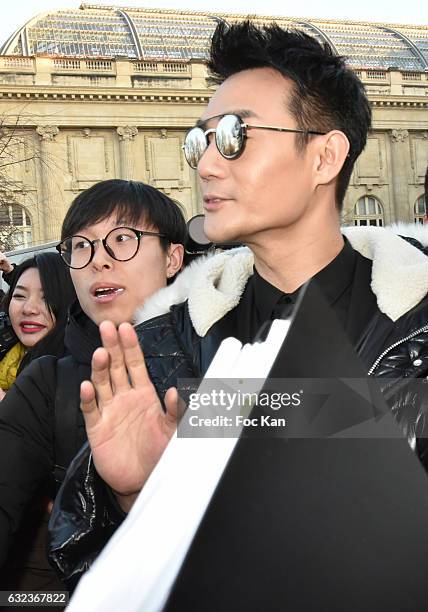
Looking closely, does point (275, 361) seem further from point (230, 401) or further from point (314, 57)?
point (314, 57)

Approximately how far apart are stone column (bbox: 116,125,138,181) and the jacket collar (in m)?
30.3

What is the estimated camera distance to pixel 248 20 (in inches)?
72.6

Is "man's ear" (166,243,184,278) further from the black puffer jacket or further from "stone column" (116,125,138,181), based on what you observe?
"stone column" (116,125,138,181)

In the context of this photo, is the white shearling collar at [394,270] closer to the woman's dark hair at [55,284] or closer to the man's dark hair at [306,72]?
the man's dark hair at [306,72]

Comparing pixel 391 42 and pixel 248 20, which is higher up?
pixel 391 42

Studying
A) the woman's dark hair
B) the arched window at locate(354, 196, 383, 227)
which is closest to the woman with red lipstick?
the woman's dark hair

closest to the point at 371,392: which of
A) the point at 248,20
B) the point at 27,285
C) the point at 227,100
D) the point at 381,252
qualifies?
the point at 381,252

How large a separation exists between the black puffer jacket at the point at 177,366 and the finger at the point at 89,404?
0.57ft

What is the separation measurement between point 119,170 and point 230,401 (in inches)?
1234

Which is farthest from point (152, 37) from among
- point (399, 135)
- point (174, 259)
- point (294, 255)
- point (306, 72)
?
point (294, 255)

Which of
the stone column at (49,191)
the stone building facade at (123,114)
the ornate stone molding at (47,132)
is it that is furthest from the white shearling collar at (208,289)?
the ornate stone molding at (47,132)

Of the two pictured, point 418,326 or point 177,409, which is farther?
point 418,326

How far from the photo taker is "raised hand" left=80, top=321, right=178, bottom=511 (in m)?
1.33

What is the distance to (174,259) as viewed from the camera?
8.38 feet
